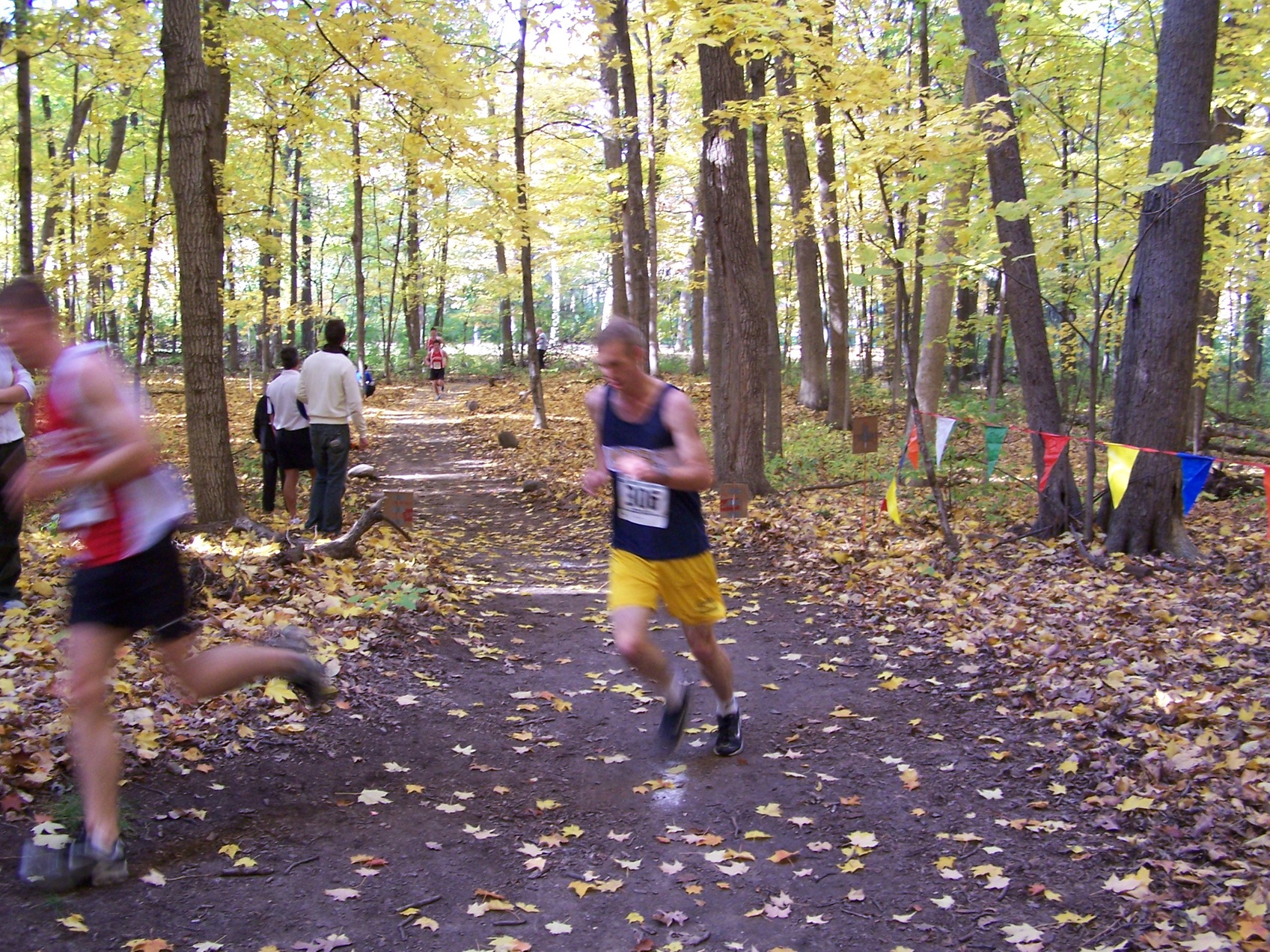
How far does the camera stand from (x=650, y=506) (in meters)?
4.22

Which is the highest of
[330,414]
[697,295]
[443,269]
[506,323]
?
[443,269]

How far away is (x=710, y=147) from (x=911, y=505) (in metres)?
5.01

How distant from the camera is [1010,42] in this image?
10.2 m

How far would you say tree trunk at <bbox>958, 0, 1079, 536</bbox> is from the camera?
900 centimetres

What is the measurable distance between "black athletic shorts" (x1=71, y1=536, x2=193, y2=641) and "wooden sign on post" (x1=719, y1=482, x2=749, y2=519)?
742 cm

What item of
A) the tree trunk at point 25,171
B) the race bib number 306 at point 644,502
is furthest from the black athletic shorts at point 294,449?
the race bib number 306 at point 644,502

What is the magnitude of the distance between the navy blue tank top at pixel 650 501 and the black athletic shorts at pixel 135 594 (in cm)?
191

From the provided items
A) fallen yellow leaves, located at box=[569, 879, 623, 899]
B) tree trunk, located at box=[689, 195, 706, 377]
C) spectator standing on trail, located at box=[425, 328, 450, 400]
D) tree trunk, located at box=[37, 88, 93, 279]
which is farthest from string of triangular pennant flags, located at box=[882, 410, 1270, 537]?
spectator standing on trail, located at box=[425, 328, 450, 400]

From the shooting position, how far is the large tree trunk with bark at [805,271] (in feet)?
54.7

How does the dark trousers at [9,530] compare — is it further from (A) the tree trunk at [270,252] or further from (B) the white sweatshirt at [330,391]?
(A) the tree trunk at [270,252]

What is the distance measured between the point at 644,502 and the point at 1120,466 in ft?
17.3

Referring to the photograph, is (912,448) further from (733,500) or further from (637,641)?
(637,641)

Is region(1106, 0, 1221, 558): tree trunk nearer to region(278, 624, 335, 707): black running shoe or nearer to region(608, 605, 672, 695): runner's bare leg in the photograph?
region(608, 605, 672, 695): runner's bare leg

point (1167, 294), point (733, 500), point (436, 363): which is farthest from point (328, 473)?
point (436, 363)
